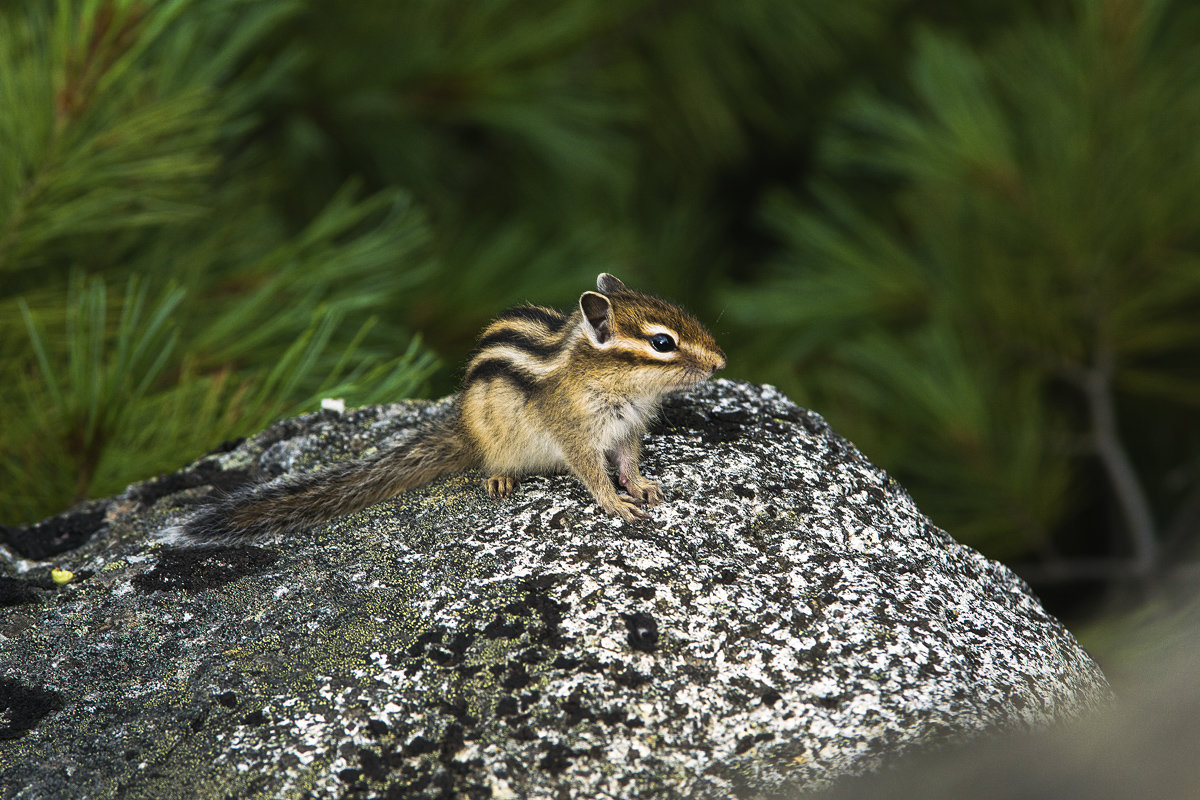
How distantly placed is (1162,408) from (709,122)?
1.81 metres

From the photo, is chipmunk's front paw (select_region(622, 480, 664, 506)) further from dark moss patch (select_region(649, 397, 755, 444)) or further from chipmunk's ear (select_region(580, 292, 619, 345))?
chipmunk's ear (select_region(580, 292, 619, 345))

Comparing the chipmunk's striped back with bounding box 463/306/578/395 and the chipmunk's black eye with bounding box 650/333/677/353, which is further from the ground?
the chipmunk's striped back with bounding box 463/306/578/395

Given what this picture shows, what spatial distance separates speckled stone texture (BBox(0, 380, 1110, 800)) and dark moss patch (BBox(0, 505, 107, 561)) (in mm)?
12

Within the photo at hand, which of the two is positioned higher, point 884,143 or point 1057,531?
point 884,143

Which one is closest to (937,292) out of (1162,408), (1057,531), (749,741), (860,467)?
(1162,408)

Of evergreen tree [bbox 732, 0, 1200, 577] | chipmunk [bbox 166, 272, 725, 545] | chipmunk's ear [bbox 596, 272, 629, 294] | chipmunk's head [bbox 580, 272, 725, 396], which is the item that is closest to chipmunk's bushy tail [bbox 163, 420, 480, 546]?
chipmunk [bbox 166, 272, 725, 545]

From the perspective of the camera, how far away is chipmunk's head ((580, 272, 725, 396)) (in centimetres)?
224

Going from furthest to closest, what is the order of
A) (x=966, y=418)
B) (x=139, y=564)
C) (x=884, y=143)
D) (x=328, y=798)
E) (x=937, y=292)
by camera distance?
(x=884, y=143) < (x=937, y=292) < (x=966, y=418) < (x=139, y=564) < (x=328, y=798)

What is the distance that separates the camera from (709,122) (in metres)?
4.08

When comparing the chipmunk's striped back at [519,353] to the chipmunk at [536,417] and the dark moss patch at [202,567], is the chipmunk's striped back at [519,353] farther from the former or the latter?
the dark moss patch at [202,567]

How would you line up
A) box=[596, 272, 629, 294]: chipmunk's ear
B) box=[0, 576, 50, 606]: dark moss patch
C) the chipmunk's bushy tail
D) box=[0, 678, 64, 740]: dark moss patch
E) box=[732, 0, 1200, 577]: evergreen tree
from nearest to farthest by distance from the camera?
box=[0, 678, 64, 740]: dark moss patch
box=[0, 576, 50, 606]: dark moss patch
the chipmunk's bushy tail
box=[596, 272, 629, 294]: chipmunk's ear
box=[732, 0, 1200, 577]: evergreen tree

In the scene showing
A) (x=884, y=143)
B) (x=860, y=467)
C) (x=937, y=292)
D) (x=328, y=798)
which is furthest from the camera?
(x=884, y=143)

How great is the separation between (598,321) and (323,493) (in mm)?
671

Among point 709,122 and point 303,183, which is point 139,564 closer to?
point 303,183
